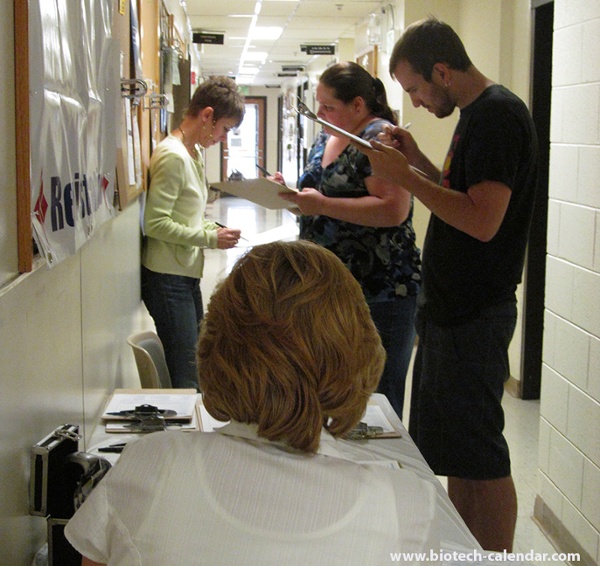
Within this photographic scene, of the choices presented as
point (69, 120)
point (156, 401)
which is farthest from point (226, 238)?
point (69, 120)

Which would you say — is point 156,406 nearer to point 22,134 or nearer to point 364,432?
point 364,432

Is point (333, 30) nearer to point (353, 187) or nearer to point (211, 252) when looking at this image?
point (211, 252)

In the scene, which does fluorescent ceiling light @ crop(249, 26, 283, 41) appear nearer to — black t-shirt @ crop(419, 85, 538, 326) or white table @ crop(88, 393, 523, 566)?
black t-shirt @ crop(419, 85, 538, 326)

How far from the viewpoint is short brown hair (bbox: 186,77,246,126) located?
3.58 m

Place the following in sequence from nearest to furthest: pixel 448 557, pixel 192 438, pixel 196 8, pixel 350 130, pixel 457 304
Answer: pixel 192 438 → pixel 448 557 → pixel 457 304 → pixel 350 130 → pixel 196 8

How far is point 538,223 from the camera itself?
4820 mm

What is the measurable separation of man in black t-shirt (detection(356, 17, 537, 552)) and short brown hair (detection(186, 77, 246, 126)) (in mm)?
1339

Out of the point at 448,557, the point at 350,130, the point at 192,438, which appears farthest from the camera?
the point at 350,130

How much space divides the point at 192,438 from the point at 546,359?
239 centimetres

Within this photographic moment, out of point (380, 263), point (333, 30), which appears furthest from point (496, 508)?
point (333, 30)

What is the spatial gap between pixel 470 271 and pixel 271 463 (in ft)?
4.47

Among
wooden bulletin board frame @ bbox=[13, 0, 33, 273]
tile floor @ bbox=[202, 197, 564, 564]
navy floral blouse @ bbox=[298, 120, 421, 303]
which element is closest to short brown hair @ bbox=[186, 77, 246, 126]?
tile floor @ bbox=[202, 197, 564, 564]

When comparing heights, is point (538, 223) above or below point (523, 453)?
above

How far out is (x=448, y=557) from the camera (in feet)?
4.62
